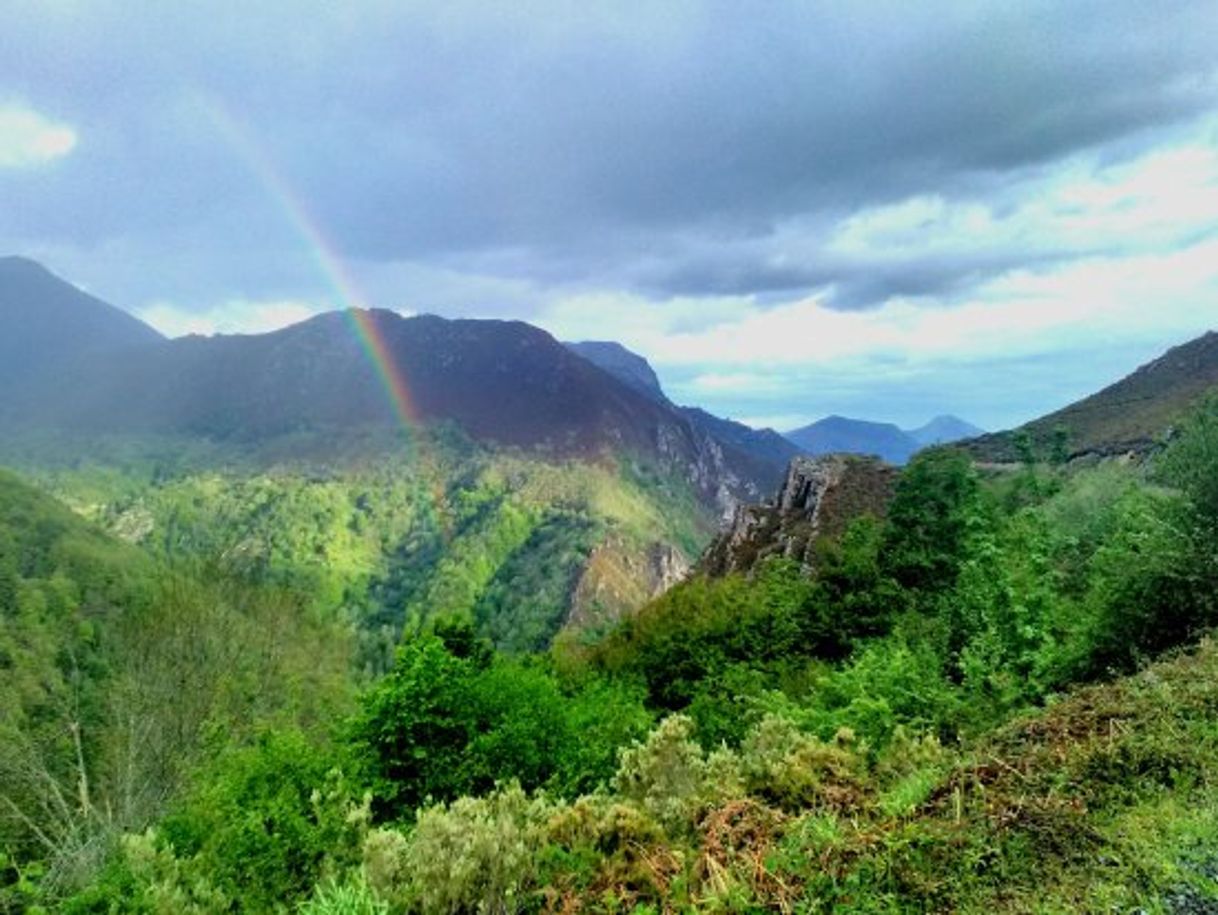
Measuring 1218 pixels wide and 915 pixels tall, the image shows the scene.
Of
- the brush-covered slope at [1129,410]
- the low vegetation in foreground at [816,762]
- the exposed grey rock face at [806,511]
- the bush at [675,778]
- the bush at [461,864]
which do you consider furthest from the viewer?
the brush-covered slope at [1129,410]

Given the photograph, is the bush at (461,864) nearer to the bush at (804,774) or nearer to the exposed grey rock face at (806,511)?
the bush at (804,774)

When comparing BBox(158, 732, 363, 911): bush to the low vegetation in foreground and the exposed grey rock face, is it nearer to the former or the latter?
the low vegetation in foreground

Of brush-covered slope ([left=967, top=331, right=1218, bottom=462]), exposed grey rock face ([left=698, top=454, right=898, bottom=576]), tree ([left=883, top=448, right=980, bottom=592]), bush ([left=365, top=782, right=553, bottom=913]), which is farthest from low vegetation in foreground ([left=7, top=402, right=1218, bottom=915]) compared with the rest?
brush-covered slope ([left=967, top=331, right=1218, bottom=462])

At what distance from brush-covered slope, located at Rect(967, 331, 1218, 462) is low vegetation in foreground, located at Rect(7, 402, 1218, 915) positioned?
87.5 metres

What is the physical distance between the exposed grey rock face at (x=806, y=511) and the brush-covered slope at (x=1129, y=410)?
179ft

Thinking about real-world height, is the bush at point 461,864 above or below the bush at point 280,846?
above

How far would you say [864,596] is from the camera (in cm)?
2572

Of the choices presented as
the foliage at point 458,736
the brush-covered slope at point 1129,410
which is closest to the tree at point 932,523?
the foliage at point 458,736

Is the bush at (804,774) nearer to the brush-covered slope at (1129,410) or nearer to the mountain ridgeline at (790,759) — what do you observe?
the mountain ridgeline at (790,759)

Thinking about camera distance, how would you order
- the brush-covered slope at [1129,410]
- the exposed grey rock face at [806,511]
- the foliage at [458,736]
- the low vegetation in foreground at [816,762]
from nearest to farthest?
the low vegetation in foreground at [816,762] < the foliage at [458,736] < the exposed grey rock face at [806,511] < the brush-covered slope at [1129,410]

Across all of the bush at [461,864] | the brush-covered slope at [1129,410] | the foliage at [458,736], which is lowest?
the foliage at [458,736]

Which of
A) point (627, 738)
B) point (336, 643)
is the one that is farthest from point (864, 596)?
point (336, 643)

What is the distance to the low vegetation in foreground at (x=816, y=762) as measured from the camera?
511cm

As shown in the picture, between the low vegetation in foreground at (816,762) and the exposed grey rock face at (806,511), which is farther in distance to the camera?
the exposed grey rock face at (806,511)
